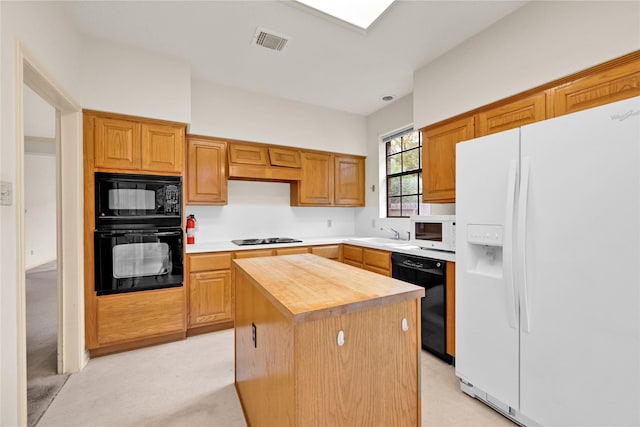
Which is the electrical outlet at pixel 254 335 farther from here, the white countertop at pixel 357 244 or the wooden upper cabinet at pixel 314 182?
the wooden upper cabinet at pixel 314 182

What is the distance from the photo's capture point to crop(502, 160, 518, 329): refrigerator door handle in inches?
64.4

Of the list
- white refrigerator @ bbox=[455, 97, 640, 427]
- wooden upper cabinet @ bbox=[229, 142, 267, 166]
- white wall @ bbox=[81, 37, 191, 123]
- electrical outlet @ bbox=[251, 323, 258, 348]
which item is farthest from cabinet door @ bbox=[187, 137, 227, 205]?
white refrigerator @ bbox=[455, 97, 640, 427]

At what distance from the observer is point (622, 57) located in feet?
5.49

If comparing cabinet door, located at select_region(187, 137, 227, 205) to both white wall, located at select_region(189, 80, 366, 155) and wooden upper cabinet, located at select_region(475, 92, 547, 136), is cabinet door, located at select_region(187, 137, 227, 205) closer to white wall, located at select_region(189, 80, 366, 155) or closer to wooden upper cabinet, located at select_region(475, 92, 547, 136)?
white wall, located at select_region(189, 80, 366, 155)

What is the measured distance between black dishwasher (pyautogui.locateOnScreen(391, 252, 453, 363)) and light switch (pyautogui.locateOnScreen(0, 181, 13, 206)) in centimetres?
267

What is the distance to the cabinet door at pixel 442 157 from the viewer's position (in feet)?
8.64

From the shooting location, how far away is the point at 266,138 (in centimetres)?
373

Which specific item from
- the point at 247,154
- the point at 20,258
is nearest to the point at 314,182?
the point at 247,154

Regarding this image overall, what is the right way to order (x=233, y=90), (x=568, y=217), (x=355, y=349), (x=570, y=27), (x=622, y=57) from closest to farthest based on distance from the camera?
(x=355, y=349) < (x=568, y=217) < (x=622, y=57) < (x=570, y=27) < (x=233, y=90)

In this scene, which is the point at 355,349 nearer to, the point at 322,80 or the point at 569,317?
the point at 569,317

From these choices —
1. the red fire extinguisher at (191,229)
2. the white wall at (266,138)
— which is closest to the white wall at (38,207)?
the red fire extinguisher at (191,229)

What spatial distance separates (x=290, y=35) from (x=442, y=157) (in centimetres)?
182

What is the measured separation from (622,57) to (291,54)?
8.02 ft

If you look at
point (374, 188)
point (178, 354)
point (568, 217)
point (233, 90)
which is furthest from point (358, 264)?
point (233, 90)
